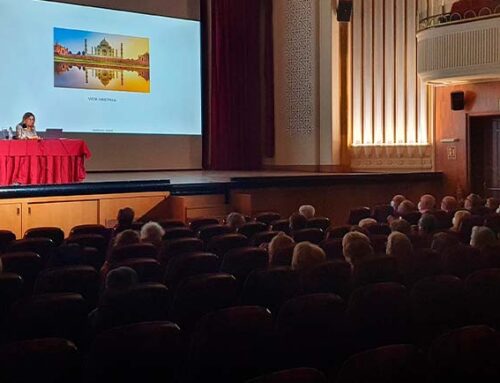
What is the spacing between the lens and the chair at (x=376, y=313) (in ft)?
10.4

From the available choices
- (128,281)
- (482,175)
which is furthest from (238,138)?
(128,281)

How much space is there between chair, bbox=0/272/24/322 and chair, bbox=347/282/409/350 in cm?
168

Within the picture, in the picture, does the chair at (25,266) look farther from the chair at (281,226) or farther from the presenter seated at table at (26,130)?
the presenter seated at table at (26,130)

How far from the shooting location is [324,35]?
1341 centimetres

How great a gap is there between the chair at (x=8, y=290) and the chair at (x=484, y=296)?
232 cm

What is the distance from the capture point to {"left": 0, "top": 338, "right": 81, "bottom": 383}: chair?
2.23 m

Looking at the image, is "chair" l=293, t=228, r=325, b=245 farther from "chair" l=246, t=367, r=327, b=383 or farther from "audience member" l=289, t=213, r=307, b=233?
"chair" l=246, t=367, r=327, b=383

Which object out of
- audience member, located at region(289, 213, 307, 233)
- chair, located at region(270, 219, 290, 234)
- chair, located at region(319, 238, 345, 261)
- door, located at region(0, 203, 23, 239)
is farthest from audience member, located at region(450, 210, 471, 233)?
door, located at region(0, 203, 23, 239)

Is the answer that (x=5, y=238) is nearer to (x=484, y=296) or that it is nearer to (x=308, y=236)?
(x=308, y=236)

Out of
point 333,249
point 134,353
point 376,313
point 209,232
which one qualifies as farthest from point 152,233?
point 134,353

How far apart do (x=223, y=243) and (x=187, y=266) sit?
39.0 inches

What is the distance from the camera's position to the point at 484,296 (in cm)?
351

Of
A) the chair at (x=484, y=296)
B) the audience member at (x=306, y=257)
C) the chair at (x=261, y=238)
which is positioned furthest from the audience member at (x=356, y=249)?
the chair at (x=261, y=238)

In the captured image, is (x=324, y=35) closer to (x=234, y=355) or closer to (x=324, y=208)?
(x=324, y=208)
